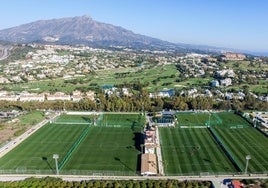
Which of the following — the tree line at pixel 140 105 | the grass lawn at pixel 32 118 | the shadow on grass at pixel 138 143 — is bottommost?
the grass lawn at pixel 32 118

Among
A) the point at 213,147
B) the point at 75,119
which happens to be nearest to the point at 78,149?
the point at 75,119

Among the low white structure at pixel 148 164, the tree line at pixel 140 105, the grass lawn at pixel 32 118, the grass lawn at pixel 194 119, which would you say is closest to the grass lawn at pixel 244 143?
the grass lawn at pixel 194 119

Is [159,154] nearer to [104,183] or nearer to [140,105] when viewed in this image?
[104,183]

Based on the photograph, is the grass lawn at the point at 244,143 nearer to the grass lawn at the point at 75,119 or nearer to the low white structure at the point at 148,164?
the low white structure at the point at 148,164

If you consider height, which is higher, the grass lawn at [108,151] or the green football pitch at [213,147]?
the green football pitch at [213,147]

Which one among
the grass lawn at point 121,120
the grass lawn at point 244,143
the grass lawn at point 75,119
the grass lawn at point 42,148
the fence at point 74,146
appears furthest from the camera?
the grass lawn at point 75,119

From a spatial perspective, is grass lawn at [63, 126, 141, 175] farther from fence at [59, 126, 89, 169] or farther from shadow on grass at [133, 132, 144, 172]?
fence at [59, 126, 89, 169]

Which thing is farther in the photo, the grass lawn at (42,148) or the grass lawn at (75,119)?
the grass lawn at (75,119)
